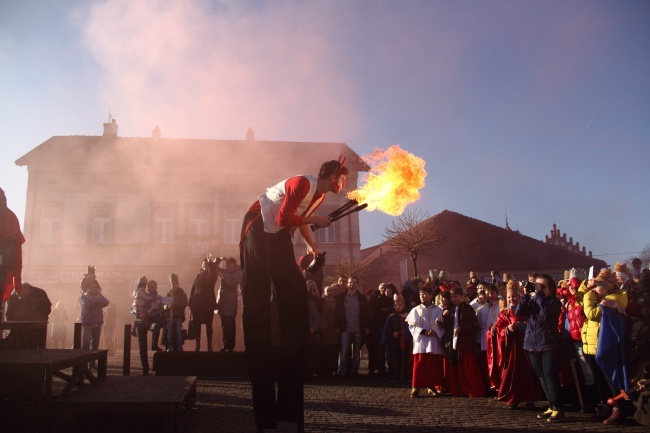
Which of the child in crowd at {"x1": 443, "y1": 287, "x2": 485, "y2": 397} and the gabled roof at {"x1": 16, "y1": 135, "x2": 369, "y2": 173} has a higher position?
the gabled roof at {"x1": 16, "y1": 135, "x2": 369, "y2": 173}

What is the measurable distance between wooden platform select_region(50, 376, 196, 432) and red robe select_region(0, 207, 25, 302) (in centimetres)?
152

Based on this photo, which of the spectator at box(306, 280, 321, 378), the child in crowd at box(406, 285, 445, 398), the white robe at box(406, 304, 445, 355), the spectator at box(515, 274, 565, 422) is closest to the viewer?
the spectator at box(515, 274, 565, 422)

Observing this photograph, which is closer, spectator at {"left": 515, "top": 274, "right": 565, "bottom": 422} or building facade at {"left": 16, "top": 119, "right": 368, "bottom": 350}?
spectator at {"left": 515, "top": 274, "right": 565, "bottom": 422}

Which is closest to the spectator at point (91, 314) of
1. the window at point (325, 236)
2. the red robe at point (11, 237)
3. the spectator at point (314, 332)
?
the spectator at point (314, 332)

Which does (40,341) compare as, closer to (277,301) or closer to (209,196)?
(277,301)

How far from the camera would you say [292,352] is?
4.35m

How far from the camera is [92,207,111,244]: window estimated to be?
30078 millimetres

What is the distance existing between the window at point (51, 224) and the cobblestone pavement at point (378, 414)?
24779 millimetres

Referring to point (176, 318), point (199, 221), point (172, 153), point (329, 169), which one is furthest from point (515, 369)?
point (172, 153)

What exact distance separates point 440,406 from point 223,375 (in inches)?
156

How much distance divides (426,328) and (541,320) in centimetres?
252

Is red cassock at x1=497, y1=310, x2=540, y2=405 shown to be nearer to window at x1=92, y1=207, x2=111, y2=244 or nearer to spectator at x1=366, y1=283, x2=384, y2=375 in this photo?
spectator at x1=366, y1=283, x2=384, y2=375

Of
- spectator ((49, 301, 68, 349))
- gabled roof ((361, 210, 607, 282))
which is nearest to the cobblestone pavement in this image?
spectator ((49, 301, 68, 349))

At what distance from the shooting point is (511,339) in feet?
24.7
